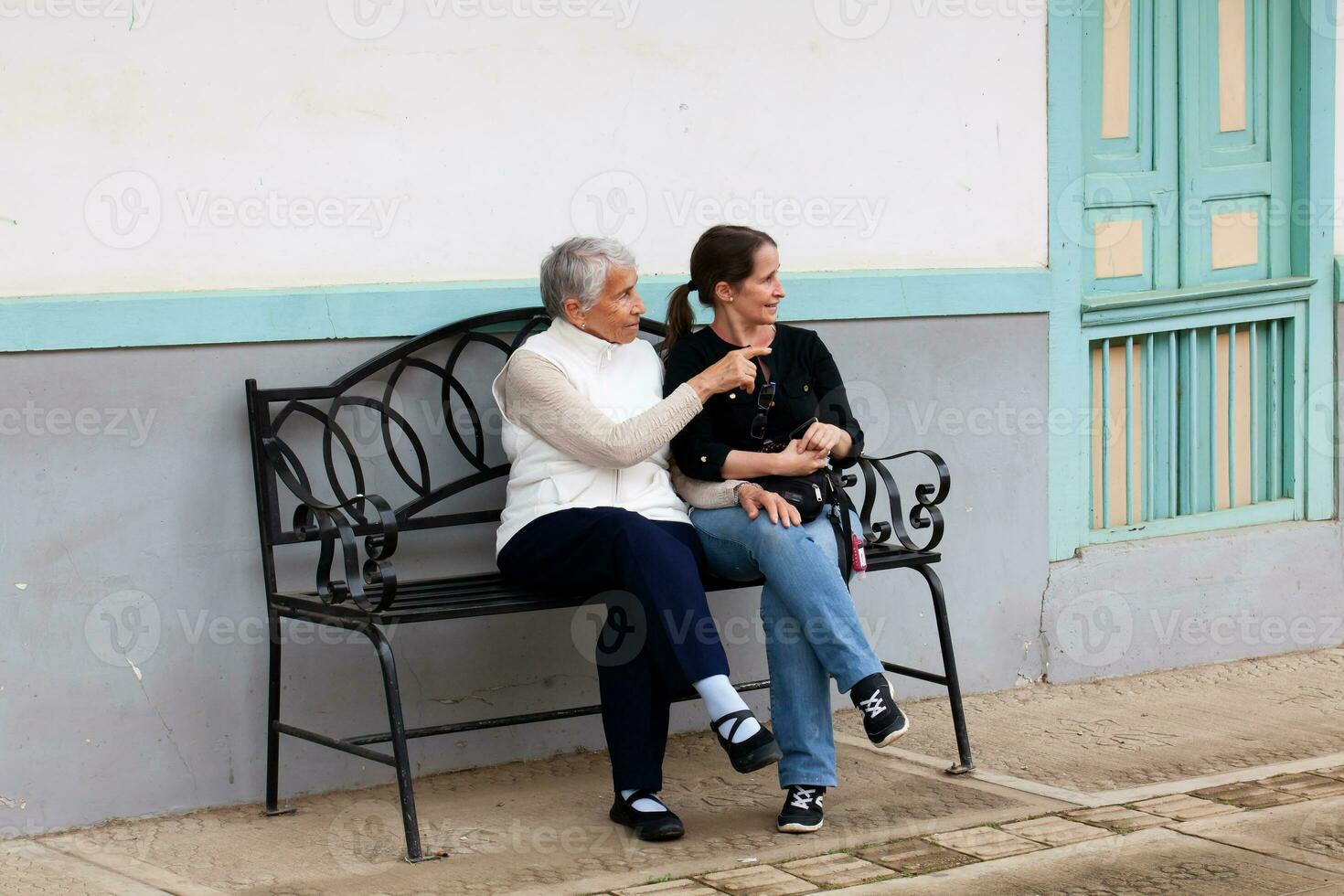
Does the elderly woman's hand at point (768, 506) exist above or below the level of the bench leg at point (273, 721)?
above

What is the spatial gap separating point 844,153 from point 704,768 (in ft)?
6.29

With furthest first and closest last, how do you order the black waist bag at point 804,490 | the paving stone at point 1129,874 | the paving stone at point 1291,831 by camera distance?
A: the black waist bag at point 804,490, the paving stone at point 1291,831, the paving stone at point 1129,874

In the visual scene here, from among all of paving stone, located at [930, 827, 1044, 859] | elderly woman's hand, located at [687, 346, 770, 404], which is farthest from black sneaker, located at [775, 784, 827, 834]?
elderly woman's hand, located at [687, 346, 770, 404]

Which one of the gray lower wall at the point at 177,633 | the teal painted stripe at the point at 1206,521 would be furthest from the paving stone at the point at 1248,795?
the teal painted stripe at the point at 1206,521

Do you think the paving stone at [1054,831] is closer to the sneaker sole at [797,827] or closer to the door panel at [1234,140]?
the sneaker sole at [797,827]

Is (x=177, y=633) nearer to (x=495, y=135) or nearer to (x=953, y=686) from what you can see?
(x=495, y=135)

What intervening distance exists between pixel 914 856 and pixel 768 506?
3.03 feet

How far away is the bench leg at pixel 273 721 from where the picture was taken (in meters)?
4.20

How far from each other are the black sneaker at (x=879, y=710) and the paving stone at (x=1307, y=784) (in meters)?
1.13

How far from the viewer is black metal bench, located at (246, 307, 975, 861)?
154 inches

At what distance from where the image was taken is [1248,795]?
424 cm

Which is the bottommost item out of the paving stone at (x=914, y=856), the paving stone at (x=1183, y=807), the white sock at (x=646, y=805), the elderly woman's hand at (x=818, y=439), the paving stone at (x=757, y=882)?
the paving stone at (x=757, y=882)

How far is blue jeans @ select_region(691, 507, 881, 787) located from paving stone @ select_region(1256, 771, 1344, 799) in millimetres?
1169

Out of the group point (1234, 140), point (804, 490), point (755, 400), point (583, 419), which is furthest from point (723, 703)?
point (1234, 140)
